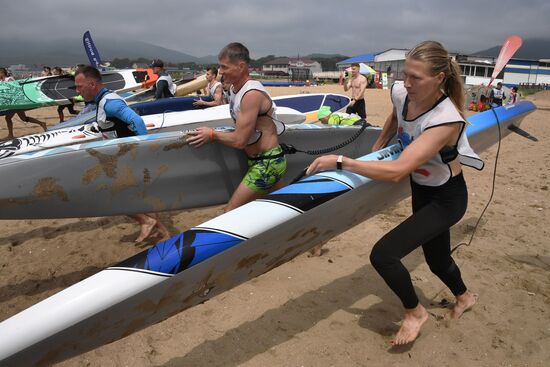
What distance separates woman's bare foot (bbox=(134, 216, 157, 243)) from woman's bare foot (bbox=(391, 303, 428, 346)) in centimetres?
243

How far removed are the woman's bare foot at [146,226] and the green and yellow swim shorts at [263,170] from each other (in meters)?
1.43

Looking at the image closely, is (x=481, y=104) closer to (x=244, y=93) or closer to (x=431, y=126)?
(x=244, y=93)

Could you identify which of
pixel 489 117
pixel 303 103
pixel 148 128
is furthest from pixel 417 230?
pixel 303 103

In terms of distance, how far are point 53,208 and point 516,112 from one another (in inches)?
161

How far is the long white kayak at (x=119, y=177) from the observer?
8.56 feet

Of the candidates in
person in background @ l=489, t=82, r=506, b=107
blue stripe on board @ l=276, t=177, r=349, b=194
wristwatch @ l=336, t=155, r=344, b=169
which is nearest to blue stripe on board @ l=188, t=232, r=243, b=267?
blue stripe on board @ l=276, t=177, r=349, b=194

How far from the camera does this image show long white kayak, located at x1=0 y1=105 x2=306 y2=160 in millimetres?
3980

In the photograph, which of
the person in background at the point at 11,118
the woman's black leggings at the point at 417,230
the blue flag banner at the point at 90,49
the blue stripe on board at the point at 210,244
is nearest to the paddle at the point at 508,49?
the woman's black leggings at the point at 417,230

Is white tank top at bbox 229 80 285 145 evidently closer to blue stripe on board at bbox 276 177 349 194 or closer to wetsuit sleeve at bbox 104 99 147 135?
blue stripe on board at bbox 276 177 349 194

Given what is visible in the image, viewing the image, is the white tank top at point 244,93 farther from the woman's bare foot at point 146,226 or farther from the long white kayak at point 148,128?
the long white kayak at point 148,128

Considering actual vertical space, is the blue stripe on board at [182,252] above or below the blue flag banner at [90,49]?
below

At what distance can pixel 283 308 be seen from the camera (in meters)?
2.64

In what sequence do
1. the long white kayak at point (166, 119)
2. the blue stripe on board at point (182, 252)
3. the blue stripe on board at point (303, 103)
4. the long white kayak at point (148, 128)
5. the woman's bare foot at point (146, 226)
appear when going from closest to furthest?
the blue stripe on board at point (182, 252) < the woman's bare foot at point (146, 226) < the long white kayak at point (148, 128) < the long white kayak at point (166, 119) < the blue stripe on board at point (303, 103)

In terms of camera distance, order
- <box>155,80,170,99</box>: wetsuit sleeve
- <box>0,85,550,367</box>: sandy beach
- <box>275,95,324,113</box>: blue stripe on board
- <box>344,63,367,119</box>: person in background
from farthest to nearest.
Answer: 1. <box>275,95,324,113</box>: blue stripe on board
2. <box>155,80,170,99</box>: wetsuit sleeve
3. <box>344,63,367,119</box>: person in background
4. <box>0,85,550,367</box>: sandy beach
